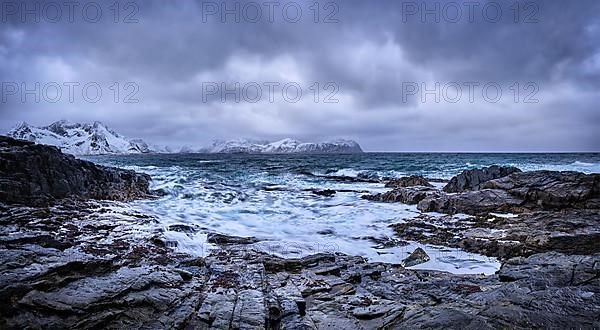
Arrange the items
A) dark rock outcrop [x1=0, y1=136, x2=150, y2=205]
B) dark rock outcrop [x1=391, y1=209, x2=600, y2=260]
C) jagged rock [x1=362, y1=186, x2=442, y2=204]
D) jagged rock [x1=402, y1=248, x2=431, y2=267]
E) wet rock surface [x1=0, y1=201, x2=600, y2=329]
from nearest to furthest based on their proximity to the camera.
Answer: wet rock surface [x1=0, y1=201, x2=600, y2=329] → jagged rock [x1=402, y1=248, x2=431, y2=267] → dark rock outcrop [x1=391, y1=209, x2=600, y2=260] → dark rock outcrop [x1=0, y1=136, x2=150, y2=205] → jagged rock [x1=362, y1=186, x2=442, y2=204]

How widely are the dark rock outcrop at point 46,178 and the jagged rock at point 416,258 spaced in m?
13.9

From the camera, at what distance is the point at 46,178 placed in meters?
14.1

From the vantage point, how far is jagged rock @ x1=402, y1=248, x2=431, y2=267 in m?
9.17

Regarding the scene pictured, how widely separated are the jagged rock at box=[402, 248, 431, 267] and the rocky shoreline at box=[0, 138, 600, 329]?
77 cm

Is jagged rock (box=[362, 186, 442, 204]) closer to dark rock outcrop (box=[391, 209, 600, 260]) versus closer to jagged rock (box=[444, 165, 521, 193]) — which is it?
jagged rock (box=[444, 165, 521, 193])

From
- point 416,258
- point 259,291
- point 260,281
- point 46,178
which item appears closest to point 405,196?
point 416,258

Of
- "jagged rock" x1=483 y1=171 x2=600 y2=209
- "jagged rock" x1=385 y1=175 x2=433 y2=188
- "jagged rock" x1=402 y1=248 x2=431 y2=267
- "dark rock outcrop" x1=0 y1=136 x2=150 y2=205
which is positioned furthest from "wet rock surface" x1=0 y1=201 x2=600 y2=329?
"jagged rock" x1=385 y1=175 x2=433 y2=188

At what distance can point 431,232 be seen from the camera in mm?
12484

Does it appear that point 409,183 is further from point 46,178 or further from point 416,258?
point 46,178

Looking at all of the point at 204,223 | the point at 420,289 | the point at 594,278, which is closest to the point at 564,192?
the point at 594,278

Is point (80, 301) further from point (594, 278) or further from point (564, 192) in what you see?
point (564, 192)

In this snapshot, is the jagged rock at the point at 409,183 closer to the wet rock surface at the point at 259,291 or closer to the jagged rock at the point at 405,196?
the jagged rock at the point at 405,196

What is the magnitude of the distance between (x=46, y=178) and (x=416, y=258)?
628 inches

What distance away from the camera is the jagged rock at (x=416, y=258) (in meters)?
9.17
